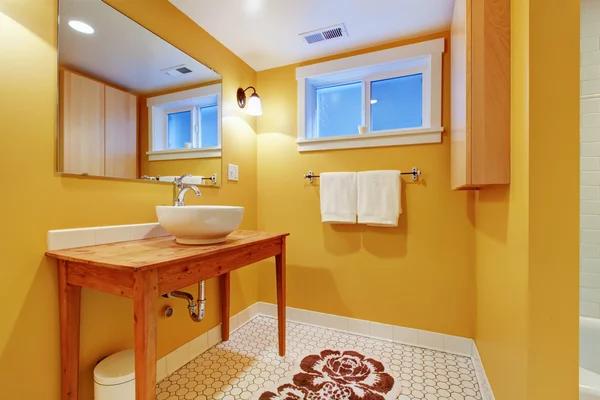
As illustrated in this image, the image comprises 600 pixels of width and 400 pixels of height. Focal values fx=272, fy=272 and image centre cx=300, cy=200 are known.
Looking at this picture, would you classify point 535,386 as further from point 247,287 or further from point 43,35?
point 43,35

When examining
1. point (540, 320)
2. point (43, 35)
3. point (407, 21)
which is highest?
point (407, 21)

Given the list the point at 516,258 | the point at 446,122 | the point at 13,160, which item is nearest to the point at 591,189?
the point at 446,122

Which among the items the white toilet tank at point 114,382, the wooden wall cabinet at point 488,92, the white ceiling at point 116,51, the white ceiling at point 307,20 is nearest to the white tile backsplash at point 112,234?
the white toilet tank at point 114,382

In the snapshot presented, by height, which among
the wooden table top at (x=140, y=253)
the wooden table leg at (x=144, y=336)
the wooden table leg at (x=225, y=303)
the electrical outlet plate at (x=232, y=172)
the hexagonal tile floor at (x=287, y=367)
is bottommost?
the hexagonal tile floor at (x=287, y=367)

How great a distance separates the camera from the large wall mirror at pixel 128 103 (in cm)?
108

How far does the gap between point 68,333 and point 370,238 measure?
161cm

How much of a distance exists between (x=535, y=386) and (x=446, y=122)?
54.3 inches

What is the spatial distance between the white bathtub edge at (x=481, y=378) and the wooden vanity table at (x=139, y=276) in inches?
49.3

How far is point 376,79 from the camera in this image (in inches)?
76.2

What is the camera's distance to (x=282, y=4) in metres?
1.49

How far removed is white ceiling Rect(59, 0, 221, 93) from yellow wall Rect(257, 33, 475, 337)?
31.4 inches

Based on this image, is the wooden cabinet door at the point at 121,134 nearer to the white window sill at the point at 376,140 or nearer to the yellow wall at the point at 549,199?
the white window sill at the point at 376,140

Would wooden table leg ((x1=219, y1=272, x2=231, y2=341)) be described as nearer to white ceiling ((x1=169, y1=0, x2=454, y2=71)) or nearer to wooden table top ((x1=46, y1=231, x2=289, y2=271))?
wooden table top ((x1=46, y1=231, x2=289, y2=271))

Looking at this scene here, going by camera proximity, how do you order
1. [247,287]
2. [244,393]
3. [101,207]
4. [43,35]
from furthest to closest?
[247,287]
[244,393]
[101,207]
[43,35]
